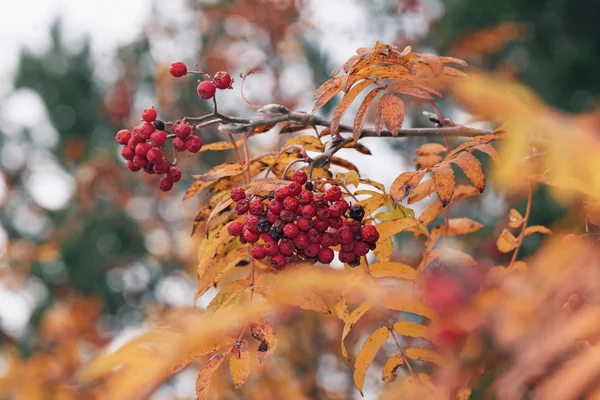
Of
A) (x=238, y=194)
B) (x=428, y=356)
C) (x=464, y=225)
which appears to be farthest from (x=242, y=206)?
(x=464, y=225)

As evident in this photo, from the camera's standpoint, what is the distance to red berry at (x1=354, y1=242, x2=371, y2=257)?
149 centimetres

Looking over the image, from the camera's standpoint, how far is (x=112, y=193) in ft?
28.2

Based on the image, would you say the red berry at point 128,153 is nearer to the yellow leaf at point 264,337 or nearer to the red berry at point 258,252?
the red berry at point 258,252

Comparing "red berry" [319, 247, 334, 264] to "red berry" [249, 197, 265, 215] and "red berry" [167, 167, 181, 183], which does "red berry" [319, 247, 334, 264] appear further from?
"red berry" [167, 167, 181, 183]

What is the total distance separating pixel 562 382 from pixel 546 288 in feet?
0.36

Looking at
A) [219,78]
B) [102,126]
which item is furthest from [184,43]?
[219,78]

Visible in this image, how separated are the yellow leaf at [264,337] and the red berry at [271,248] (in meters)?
0.17

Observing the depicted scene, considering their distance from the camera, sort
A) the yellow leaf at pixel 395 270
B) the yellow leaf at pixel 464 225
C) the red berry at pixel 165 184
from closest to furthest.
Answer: the yellow leaf at pixel 395 270, the red berry at pixel 165 184, the yellow leaf at pixel 464 225

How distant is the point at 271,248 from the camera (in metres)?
1.48

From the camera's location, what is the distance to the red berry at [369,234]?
147 centimetres

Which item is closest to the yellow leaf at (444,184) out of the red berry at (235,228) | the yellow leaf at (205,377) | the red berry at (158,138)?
the red berry at (235,228)

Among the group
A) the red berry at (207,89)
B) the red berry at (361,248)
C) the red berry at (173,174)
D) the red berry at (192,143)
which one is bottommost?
the red berry at (361,248)

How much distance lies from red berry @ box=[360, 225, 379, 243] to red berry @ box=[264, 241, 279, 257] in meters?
0.21

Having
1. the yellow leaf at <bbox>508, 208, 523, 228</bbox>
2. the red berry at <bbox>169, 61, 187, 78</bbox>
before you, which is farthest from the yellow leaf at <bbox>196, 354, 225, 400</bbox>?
the yellow leaf at <bbox>508, 208, 523, 228</bbox>
